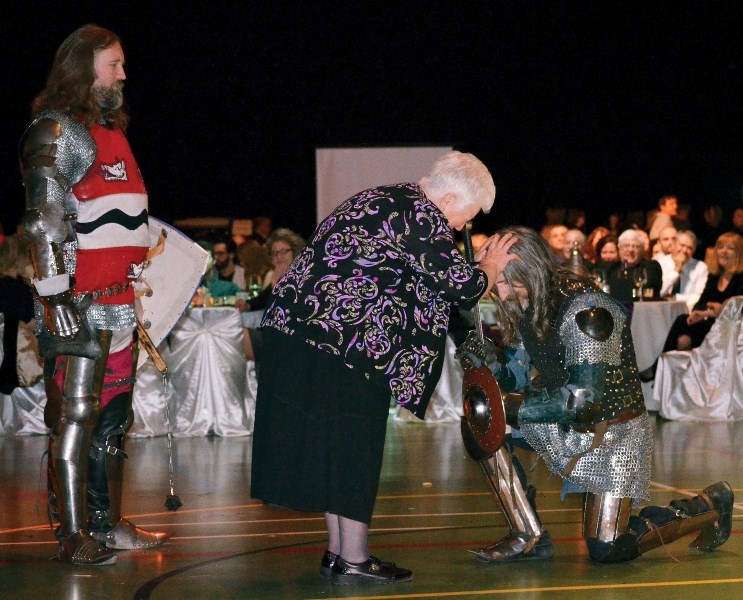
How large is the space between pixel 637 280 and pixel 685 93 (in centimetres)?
662

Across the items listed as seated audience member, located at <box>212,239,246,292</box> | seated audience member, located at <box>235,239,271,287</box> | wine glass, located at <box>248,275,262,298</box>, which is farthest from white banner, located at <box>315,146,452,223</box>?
wine glass, located at <box>248,275,262,298</box>

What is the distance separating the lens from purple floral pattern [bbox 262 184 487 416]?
143 inches

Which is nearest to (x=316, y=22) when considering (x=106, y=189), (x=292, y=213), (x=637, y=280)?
(x=292, y=213)

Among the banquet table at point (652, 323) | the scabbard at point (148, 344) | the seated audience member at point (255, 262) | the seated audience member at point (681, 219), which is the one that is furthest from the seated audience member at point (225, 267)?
the scabbard at point (148, 344)

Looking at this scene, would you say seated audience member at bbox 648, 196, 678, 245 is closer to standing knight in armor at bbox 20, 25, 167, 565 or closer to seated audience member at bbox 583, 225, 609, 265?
seated audience member at bbox 583, 225, 609, 265

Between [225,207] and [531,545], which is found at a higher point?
[225,207]

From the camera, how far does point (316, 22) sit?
15227 mm

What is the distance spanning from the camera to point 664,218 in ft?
37.9

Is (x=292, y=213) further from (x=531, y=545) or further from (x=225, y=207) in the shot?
(x=531, y=545)

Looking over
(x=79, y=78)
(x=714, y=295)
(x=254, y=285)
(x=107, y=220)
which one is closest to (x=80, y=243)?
(x=107, y=220)

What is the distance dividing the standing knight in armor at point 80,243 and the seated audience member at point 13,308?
386cm

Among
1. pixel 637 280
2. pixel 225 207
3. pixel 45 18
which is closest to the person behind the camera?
pixel 637 280

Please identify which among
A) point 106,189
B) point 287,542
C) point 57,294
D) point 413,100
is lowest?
point 287,542

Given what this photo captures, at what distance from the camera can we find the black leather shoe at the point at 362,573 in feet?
12.4
